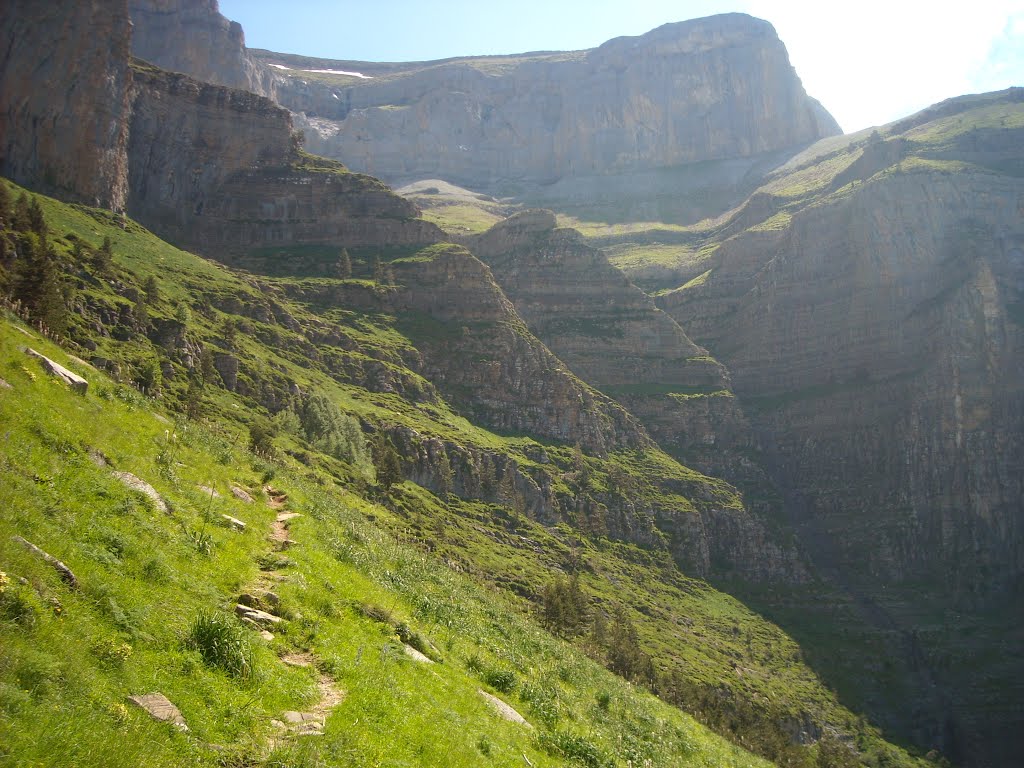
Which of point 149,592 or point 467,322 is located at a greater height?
point 149,592

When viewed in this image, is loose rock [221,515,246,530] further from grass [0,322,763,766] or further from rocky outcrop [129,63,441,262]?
rocky outcrop [129,63,441,262]

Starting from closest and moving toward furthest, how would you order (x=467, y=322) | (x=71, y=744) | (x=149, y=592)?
(x=71, y=744) < (x=149, y=592) < (x=467, y=322)

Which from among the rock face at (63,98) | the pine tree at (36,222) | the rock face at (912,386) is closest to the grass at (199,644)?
the pine tree at (36,222)

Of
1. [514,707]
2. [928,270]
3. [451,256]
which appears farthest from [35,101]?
[928,270]

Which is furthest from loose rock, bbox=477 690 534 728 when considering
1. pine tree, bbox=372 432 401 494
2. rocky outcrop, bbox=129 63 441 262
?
rocky outcrop, bbox=129 63 441 262

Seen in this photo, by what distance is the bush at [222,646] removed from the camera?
1338 cm

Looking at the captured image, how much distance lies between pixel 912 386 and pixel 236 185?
446 ft

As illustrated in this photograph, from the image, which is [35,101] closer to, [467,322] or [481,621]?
[467,322]

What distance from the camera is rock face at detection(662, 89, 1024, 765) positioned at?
123 m

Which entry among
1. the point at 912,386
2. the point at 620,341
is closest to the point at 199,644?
the point at 620,341

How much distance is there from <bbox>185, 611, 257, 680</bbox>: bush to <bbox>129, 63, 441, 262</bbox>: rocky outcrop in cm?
13382

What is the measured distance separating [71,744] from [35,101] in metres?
122

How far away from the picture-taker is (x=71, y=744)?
982cm

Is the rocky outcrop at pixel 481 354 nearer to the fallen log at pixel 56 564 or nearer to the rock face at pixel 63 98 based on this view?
the rock face at pixel 63 98
